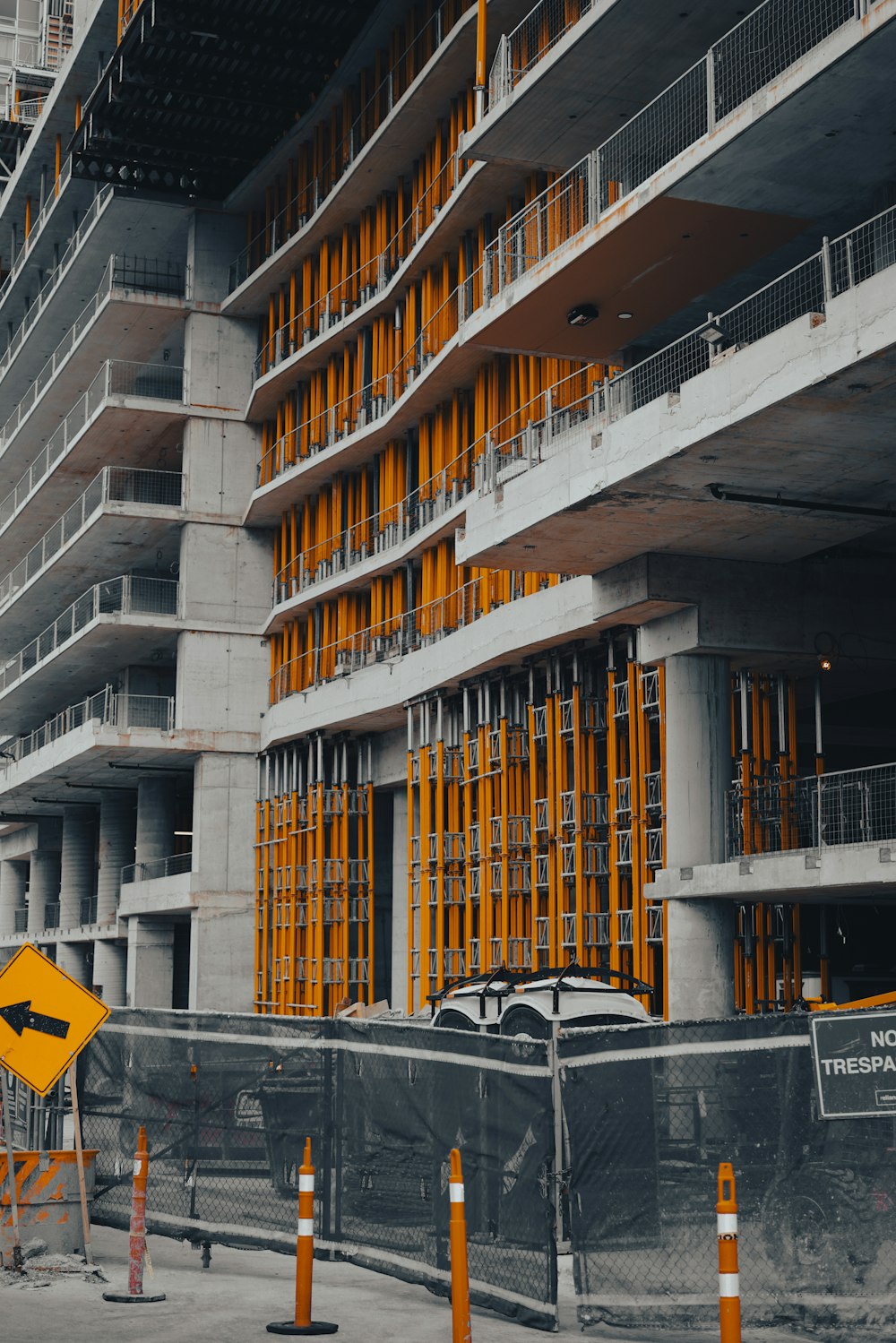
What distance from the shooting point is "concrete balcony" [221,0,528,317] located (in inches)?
1389

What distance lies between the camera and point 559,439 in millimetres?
28016

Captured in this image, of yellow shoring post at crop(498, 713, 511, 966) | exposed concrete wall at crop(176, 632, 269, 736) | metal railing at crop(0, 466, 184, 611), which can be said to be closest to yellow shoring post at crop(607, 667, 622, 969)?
yellow shoring post at crop(498, 713, 511, 966)

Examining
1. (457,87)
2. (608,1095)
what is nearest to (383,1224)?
(608,1095)

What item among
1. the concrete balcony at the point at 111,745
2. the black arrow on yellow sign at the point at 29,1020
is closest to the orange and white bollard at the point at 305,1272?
the black arrow on yellow sign at the point at 29,1020

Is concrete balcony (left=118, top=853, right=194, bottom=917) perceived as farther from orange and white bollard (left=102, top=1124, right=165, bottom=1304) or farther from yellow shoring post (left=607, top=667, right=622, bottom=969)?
orange and white bollard (left=102, top=1124, right=165, bottom=1304)

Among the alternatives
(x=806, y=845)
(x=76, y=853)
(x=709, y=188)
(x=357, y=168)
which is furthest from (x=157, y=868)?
(x=709, y=188)

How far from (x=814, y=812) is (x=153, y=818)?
32.5 m

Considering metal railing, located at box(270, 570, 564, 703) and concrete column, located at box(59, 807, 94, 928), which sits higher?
metal railing, located at box(270, 570, 564, 703)

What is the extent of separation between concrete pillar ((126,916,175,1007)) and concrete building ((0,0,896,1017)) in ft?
0.45

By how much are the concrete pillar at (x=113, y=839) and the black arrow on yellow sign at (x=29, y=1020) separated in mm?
45131

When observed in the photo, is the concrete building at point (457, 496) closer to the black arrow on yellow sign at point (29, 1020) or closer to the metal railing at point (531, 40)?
the metal railing at point (531, 40)

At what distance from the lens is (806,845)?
25.6 m

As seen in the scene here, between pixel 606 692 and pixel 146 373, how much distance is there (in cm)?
2770

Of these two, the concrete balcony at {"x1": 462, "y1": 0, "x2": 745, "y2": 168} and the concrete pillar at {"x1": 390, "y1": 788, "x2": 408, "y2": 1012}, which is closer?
the concrete balcony at {"x1": 462, "y1": 0, "x2": 745, "y2": 168}
